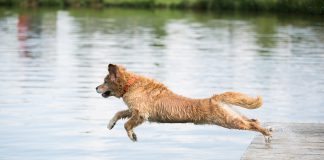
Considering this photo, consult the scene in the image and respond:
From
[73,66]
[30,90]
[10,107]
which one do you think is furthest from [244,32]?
[10,107]

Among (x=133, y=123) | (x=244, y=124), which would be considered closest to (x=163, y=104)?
(x=133, y=123)

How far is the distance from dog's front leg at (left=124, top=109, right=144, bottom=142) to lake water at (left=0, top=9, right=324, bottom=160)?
4.21 feet

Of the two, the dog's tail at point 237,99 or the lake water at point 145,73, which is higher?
the dog's tail at point 237,99

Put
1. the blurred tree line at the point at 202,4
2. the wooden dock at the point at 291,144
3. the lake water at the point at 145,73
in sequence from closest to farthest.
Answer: the wooden dock at the point at 291,144 < the lake water at the point at 145,73 < the blurred tree line at the point at 202,4

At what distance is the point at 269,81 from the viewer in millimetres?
25469

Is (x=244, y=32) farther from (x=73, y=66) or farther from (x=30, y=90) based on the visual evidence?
(x=30, y=90)

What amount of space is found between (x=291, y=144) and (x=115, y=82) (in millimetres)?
2473

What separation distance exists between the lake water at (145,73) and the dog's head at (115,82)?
1350mm

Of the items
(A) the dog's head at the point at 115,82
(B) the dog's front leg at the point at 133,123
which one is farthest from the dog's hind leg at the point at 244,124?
(A) the dog's head at the point at 115,82

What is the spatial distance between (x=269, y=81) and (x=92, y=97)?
230 inches

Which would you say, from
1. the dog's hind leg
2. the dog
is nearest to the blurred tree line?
the dog

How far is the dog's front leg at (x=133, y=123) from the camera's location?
12945 mm

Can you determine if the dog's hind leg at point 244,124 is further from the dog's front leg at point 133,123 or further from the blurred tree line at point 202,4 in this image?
the blurred tree line at point 202,4

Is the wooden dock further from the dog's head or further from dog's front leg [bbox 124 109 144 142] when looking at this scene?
the dog's head
